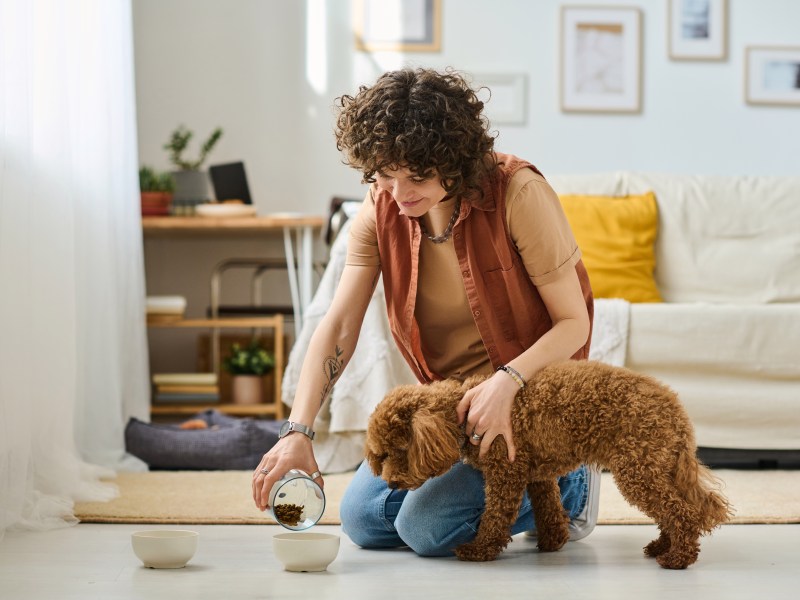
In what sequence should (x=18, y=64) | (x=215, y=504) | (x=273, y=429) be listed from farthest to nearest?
(x=273, y=429)
(x=215, y=504)
(x=18, y=64)

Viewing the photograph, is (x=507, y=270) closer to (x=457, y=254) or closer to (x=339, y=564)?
(x=457, y=254)

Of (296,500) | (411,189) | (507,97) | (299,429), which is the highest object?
(507,97)

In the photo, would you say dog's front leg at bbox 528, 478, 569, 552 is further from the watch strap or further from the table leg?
the table leg

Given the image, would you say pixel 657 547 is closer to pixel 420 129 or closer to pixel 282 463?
pixel 282 463

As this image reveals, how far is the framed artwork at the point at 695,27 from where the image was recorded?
427 cm

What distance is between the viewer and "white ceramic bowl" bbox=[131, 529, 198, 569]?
1.64 meters

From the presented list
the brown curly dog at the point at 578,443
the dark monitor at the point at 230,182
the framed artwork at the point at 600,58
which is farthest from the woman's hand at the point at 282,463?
the framed artwork at the point at 600,58

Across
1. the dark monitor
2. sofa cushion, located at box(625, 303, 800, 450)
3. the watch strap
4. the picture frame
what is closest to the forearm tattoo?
the watch strap

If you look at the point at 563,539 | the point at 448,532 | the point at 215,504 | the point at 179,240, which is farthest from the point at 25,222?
the point at 179,240

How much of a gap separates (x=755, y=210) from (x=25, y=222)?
2.60m

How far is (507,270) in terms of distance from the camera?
1.75 metres

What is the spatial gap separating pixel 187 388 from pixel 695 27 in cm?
251

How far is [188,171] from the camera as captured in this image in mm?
3873

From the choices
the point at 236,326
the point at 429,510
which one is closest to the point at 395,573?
the point at 429,510
